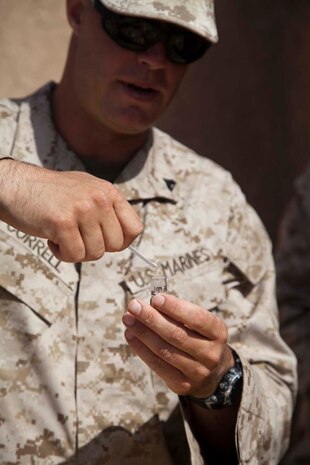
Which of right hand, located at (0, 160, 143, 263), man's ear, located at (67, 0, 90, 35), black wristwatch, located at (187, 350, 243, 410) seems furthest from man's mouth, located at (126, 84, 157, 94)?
black wristwatch, located at (187, 350, 243, 410)

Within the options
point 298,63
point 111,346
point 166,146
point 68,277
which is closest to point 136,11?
point 166,146

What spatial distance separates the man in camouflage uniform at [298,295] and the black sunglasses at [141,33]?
1.12 metres

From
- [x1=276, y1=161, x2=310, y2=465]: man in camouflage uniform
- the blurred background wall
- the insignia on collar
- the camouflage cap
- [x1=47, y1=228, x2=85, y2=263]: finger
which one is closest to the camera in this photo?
[x1=47, y1=228, x2=85, y2=263]: finger

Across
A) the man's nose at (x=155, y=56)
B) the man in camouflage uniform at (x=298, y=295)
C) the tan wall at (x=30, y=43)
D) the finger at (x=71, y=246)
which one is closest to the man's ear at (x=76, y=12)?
the man's nose at (x=155, y=56)

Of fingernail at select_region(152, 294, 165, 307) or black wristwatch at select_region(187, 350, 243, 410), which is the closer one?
fingernail at select_region(152, 294, 165, 307)

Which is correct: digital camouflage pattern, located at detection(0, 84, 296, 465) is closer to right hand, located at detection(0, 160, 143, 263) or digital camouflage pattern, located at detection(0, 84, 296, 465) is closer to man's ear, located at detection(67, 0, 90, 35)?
man's ear, located at detection(67, 0, 90, 35)

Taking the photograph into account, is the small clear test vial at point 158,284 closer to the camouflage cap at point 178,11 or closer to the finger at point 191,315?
the finger at point 191,315

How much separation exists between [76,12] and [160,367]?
101 cm

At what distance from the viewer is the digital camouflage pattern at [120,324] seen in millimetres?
1939

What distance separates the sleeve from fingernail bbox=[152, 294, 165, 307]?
0.37 m

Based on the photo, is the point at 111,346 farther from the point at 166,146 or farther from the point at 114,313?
the point at 166,146

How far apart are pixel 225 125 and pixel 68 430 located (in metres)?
1.74

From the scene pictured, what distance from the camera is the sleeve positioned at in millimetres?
1982

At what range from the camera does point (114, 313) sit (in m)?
2.05
